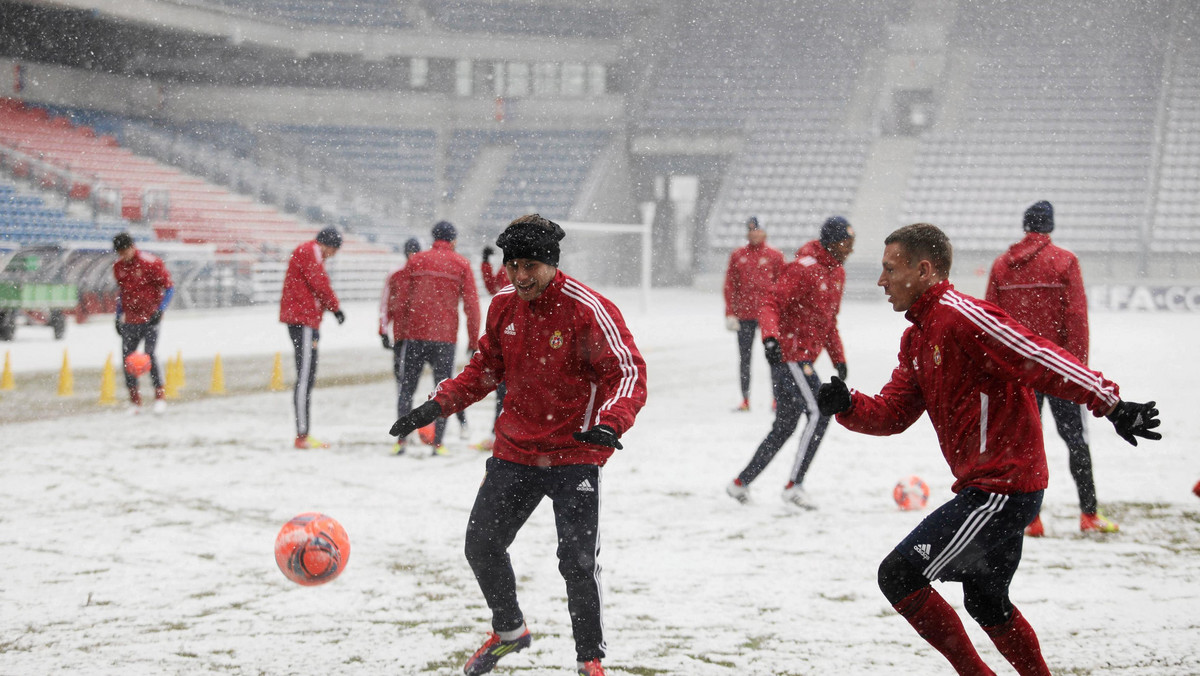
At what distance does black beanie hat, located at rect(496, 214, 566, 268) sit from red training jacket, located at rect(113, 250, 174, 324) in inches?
310

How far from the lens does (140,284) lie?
1082 centimetres

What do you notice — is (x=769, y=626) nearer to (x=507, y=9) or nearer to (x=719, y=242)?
(x=719, y=242)

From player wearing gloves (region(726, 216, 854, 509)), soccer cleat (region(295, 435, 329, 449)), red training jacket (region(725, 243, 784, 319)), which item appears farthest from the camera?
red training jacket (region(725, 243, 784, 319))

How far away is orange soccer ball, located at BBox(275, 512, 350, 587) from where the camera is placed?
496 centimetres

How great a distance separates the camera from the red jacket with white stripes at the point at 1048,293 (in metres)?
6.00

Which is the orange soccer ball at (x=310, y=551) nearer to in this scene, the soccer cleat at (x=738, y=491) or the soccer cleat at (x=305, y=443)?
the soccer cleat at (x=738, y=491)

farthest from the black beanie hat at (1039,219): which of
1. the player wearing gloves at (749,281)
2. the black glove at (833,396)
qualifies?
the player wearing gloves at (749,281)

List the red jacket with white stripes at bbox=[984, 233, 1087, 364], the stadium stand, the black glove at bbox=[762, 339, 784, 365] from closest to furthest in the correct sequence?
the red jacket with white stripes at bbox=[984, 233, 1087, 364], the black glove at bbox=[762, 339, 784, 365], the stadium stand

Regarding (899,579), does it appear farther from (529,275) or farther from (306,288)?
(306,288)

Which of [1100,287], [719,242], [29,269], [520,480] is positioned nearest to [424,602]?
[520,480]

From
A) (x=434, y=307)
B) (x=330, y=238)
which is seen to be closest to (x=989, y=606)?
(x=434, y=307)

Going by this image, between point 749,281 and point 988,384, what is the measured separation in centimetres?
763

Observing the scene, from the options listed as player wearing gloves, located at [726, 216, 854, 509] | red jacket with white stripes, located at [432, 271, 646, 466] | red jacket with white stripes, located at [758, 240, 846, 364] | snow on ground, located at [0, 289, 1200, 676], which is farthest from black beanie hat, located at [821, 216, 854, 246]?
red jacket with white stripes, located at [432, 271, 646, 466]

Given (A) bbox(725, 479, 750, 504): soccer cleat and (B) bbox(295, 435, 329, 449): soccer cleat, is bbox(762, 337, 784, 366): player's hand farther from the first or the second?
(B) bbox(295, 435, 329, 449): soccer cleat
